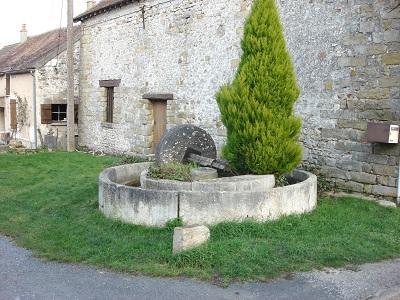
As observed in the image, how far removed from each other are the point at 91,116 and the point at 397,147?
1175 centimetres

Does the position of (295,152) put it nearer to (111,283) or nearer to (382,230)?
(382,230)

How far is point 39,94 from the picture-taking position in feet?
56.9

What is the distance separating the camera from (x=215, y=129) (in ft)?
36.9

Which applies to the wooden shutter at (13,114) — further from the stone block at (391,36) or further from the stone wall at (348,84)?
the stone block at (391,36)

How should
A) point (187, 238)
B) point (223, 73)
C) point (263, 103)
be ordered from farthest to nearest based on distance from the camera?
1. point (223, 73)
2. point (263, 103)
3. point (187, 238)

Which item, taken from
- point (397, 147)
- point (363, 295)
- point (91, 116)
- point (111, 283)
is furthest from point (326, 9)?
point (91, 116)

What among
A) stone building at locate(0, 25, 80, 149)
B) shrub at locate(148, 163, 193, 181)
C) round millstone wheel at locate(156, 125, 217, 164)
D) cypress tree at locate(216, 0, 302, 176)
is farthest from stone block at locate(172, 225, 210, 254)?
stone building at locate(0, 25, 80, 149)

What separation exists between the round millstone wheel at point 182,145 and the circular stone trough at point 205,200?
73cm

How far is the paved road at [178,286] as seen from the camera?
4336mm

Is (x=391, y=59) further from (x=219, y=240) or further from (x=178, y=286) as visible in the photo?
(x=178, y=286)

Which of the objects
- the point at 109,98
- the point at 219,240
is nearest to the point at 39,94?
the point at 109,98

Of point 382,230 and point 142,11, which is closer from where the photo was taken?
point 382,230

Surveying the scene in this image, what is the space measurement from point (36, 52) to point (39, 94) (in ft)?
11.0

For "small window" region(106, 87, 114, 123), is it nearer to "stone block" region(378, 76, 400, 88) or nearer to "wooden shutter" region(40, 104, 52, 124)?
"wooden shutter" region(40, 104, 52, 124)
